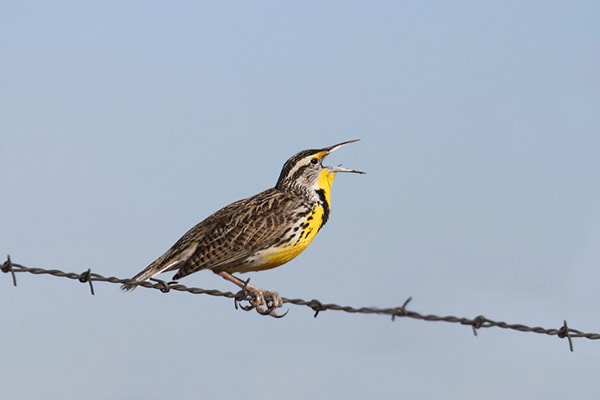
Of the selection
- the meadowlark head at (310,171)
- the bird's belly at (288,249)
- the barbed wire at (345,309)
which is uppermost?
the meadowlark head at (310,171)

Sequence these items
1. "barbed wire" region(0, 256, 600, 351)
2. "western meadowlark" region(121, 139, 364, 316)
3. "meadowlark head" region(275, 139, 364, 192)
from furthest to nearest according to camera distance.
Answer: "meadowlark head" region(275, 139, 364, 192) → "western meadowlark" region(121, 139, 364, 316) → "barbed wire" region(0, 256, 600, 351)

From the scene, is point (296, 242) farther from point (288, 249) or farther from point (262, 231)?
point (262, 231)

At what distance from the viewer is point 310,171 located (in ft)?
36.3

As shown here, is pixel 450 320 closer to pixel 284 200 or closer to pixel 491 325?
pixel 491 325

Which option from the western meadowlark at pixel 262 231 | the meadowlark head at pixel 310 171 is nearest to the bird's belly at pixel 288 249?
the western meadowlark at pixel 262 231

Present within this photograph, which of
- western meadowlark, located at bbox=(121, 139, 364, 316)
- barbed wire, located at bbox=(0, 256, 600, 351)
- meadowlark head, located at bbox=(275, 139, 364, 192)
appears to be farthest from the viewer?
meadowlark head, located at bbox=(275, 139, 364, 192)

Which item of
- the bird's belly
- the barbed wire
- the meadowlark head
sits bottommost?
the barbed wire

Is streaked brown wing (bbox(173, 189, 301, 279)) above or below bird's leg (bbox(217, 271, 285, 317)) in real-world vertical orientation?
above

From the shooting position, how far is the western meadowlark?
10.3 meters

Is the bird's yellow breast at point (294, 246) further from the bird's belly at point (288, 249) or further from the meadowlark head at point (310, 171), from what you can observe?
the meadowlark head at point (310, 171)

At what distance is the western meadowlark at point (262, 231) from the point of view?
33.9 ft

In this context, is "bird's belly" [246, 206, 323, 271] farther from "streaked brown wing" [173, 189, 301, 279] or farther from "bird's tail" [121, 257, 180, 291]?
"bird's tail" [121, 257, 180, 291]

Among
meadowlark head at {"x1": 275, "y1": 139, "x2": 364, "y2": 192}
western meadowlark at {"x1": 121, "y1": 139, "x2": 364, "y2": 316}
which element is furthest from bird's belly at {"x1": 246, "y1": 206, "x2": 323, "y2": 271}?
meadowlark head at {"x1": 275, "y1": 139, "x2": 364, "y2": 192}

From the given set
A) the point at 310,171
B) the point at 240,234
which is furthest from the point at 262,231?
the point at 310,171
